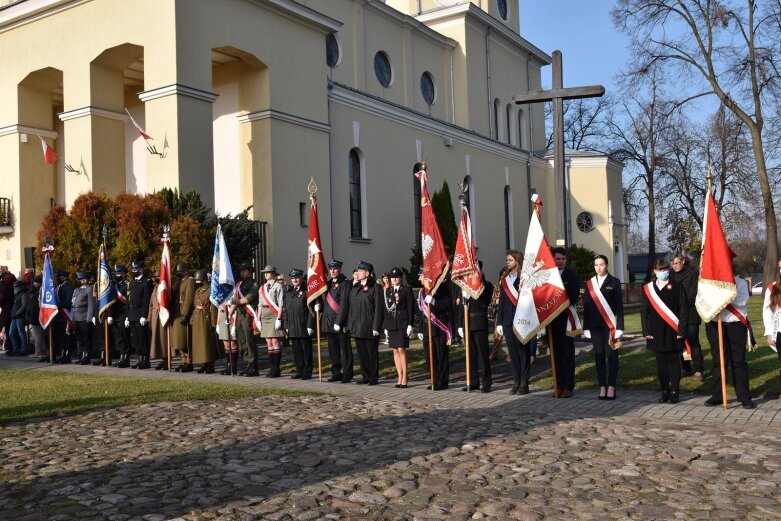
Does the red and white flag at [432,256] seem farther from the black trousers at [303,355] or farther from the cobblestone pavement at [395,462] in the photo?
the cobblestone pavement at [395,462]

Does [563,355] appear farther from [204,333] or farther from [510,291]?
[204,333]

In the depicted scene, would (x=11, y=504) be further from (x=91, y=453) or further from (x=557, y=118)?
(x=557, y=118)

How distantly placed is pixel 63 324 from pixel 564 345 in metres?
11.1

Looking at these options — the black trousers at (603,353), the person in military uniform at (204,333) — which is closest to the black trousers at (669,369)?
the black trousers at (603,353)

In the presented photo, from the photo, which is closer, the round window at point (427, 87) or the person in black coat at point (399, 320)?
the person in black coat at point (399, 320)

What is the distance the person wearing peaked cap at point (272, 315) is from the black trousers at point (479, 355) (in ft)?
12.0

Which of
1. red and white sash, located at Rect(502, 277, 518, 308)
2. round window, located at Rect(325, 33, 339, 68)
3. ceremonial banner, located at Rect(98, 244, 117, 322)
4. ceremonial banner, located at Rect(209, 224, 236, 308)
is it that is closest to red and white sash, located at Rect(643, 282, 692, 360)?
red and white sash, located at Rect(502, 277, 518, 308)

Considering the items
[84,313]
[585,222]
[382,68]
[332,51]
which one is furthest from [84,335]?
[585,222]

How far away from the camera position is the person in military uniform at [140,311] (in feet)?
51.9

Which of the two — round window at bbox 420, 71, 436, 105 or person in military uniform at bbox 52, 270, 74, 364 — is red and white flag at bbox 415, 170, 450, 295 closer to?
person in military uniform at bbox 52, 270, 74, 364

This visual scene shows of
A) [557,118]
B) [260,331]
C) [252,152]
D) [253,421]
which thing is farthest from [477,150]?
[253,421]

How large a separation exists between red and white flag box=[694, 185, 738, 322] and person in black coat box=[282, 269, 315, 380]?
6.61 meters

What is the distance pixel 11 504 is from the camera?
582 cm

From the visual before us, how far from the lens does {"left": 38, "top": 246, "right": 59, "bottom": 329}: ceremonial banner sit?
16.9 meters
